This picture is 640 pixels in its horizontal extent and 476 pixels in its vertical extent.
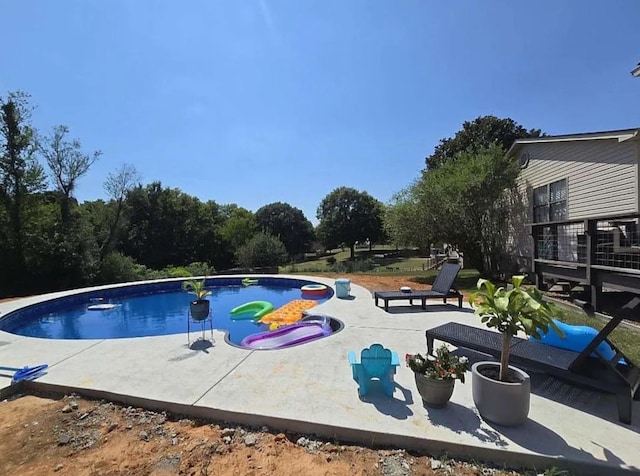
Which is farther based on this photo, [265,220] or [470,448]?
[265,220]

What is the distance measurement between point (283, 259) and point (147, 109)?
40.9 feet

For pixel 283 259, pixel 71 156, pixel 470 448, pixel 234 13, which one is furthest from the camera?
pixel 283 259

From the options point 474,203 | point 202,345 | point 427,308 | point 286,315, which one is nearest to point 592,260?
point 427,308

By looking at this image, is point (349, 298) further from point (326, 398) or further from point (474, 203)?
point (474, 203)

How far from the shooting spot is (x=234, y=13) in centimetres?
744

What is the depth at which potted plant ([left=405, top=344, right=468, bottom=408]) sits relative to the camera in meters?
2.87

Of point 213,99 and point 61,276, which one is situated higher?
point 213,99

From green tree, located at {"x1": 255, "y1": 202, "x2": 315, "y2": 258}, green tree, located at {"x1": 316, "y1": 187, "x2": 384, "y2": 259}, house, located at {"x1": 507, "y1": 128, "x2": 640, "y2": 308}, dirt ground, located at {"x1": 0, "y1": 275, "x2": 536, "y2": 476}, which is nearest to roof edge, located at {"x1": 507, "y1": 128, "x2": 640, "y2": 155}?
house, located at {"x1": 507, "y1": 128, "x2": 640, "y2": 308}

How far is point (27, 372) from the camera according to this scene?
391 cm

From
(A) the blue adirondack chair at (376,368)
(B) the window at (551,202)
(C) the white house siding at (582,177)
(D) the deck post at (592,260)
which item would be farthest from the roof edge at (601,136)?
(A) the blue adirondack chair at (376,368)

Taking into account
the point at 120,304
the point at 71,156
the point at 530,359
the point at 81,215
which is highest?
the point at 71,156

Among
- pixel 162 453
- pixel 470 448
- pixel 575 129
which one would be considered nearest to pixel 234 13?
pixel 162 453

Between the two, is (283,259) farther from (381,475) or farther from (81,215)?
(381,475)

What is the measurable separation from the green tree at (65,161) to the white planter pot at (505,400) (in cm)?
1997
